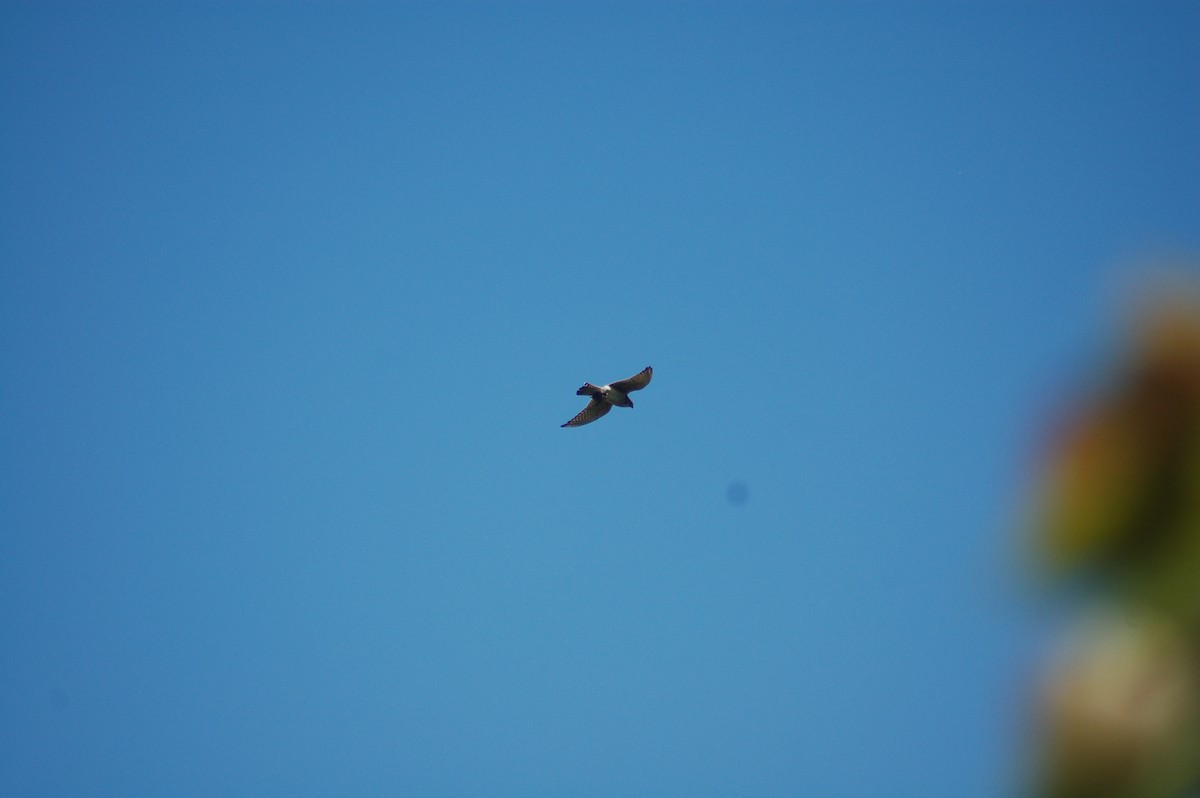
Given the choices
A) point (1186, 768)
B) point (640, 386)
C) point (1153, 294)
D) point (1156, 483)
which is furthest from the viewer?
point (640, 386)

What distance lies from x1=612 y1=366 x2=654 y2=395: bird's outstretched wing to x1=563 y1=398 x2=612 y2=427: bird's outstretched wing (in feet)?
2.87

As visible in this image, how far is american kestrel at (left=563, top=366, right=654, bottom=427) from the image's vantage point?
110 ft

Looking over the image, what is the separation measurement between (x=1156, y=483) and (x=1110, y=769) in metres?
0.74

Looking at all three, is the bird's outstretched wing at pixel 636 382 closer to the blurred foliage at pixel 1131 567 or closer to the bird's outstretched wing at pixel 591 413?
the bird's outstretched wing at pixel 591 413

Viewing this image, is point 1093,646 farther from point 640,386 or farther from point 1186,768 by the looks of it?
point 640,386

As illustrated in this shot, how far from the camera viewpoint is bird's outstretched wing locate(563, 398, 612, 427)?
34.9 m

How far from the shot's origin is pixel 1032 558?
343 centimetres

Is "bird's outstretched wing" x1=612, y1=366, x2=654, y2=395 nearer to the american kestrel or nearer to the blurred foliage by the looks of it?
the american kestrel

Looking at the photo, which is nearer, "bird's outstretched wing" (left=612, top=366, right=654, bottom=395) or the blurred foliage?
the blurred foliage

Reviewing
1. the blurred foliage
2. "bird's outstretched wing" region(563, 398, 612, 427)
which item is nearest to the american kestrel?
"bird's outstretched wing" region(563, 398, 612, 427)

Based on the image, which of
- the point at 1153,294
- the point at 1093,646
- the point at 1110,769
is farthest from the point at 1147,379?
the point at 1110,769

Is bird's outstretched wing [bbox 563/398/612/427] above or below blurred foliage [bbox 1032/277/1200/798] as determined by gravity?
above

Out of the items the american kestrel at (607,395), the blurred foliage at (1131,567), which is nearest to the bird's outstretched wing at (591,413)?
the american kestrel at (607,395)

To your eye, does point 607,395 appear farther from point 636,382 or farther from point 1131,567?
point 1131,567
